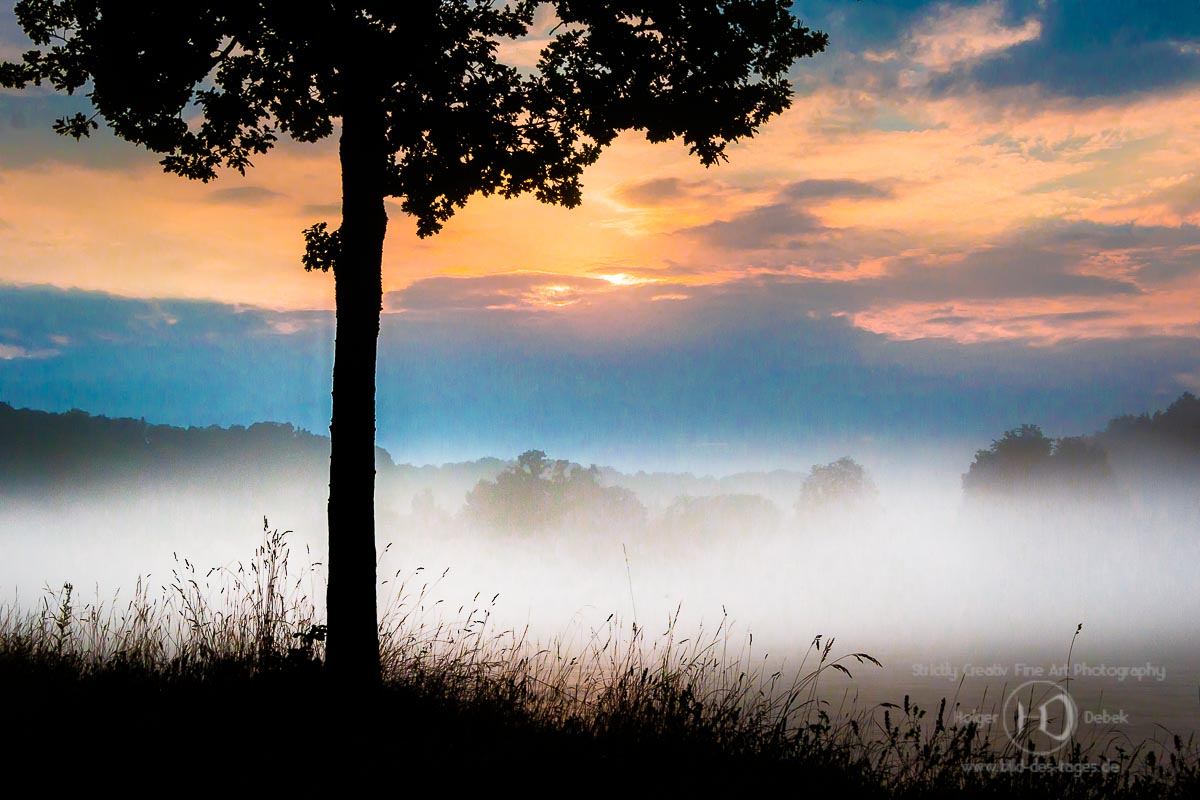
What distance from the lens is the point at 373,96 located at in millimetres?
8805

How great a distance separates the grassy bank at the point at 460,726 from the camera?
20.1 ft

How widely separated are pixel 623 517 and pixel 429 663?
478 ft

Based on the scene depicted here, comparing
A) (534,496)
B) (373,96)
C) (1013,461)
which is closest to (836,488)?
(1013,461)

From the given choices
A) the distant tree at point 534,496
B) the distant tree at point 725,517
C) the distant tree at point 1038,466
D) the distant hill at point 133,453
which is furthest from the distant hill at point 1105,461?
the distant hill at point 133,453

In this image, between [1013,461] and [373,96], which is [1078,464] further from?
[373,96]

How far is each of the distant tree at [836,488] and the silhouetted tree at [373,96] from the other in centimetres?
11754

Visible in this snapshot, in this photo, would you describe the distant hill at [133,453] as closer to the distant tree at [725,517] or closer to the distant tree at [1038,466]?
the distant tree at [725,517]

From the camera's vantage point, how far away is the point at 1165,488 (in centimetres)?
13175

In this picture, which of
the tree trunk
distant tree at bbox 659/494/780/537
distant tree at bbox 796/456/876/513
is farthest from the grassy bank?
distant tree at bbox 659/494/780/537

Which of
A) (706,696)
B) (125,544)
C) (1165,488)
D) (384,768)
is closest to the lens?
(384,768)

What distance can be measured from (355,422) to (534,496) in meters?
123

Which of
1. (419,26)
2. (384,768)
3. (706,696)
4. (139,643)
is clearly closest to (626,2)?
(419,26)

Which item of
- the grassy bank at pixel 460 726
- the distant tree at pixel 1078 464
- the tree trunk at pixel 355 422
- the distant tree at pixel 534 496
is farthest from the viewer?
the distant tree at pixel 534 496

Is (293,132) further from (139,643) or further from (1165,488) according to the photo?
(1165,488)
